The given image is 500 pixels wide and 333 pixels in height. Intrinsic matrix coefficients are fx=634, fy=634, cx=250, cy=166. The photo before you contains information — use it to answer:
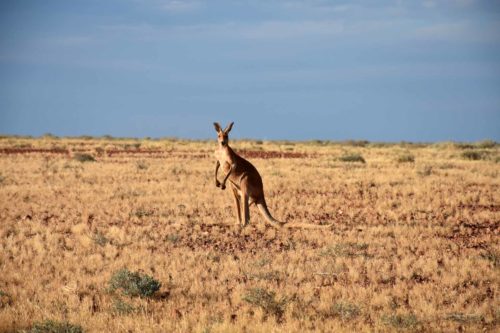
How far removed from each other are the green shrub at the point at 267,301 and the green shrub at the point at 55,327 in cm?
208

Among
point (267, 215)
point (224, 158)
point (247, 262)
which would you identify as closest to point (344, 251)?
point (247, 262)

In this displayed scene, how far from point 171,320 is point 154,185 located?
15162 mm

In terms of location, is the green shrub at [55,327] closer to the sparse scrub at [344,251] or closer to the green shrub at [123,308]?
the green shrub at [123,308]

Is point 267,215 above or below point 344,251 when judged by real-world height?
above

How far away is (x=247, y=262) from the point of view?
10.0 metres

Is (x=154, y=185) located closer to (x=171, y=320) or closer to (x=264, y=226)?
(x=264, y=226)

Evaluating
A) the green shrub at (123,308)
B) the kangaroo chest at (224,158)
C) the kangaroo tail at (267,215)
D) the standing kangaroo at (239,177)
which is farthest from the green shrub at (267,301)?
the kangaroo tail at (267,215)

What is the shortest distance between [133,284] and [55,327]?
5.15 ft

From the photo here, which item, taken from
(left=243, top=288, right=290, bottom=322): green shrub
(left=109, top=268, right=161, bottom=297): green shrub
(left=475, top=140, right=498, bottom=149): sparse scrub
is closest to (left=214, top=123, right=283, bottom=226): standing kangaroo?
(left=109, top=268, right=161, bottom=297): green shrub

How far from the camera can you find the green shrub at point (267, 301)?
7.46m

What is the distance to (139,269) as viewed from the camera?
938cm

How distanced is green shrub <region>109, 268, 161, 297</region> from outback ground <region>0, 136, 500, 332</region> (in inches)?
0.7

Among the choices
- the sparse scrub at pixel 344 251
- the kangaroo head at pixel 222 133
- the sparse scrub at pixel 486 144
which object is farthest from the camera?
the sparse scrub at pixel 486 144

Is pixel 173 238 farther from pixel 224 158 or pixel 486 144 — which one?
pixel 486 144
